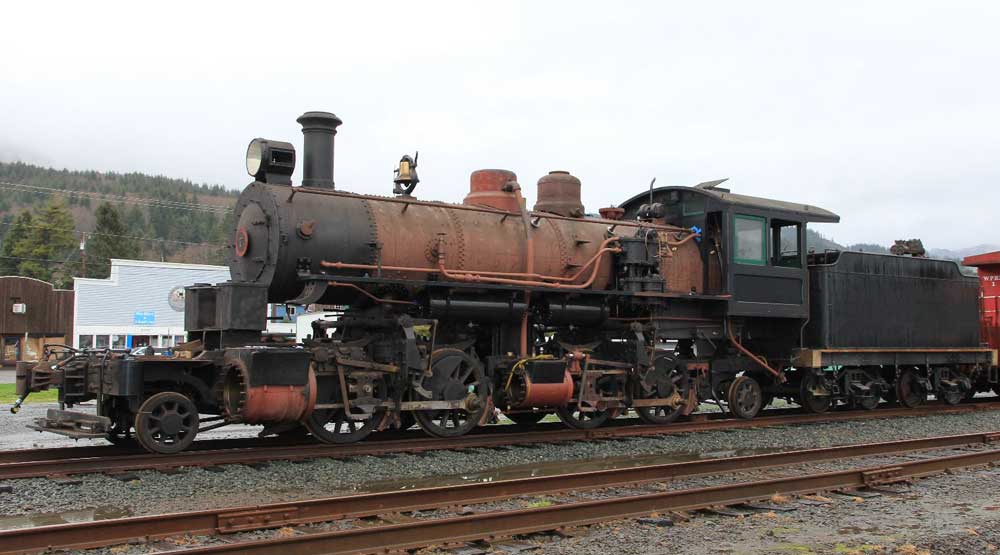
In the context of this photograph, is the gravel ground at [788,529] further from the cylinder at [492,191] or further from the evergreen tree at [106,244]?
the evergreen tree at [106,244]

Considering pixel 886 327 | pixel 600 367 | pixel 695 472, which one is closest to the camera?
pixel 695 472

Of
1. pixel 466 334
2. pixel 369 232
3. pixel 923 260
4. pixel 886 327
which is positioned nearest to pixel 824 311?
pixel 886 327

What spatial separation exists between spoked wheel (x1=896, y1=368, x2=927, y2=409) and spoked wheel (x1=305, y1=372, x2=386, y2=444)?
11.6 meters

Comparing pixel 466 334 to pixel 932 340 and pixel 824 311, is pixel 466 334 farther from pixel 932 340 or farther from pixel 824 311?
pixel 932 340

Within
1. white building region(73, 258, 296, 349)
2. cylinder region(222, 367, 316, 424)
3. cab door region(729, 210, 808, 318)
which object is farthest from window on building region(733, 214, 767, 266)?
white building region(73, 258, 296, 349)

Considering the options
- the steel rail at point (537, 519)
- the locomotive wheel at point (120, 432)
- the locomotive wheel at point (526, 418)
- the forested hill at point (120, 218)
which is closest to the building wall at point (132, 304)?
the forested hill at point (120, 218)

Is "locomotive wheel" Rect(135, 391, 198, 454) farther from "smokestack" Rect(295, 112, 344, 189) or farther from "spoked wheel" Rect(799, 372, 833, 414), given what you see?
"spoked wheel" Rect(799, 372, 833, 414)

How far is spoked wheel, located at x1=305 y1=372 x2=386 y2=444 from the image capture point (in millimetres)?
10859

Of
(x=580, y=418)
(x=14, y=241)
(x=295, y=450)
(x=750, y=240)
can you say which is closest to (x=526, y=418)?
(x=580, y=418)

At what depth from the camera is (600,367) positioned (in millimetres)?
13750

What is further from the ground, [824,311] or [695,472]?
[824,311]

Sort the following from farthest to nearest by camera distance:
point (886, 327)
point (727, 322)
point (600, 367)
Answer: point (886, 327), point (727, 322), point (600, 367)

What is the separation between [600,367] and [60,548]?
9066mm

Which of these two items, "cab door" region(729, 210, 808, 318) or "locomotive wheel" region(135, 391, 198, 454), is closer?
"locomotive wheel" region(135, 391, 198, 454)
